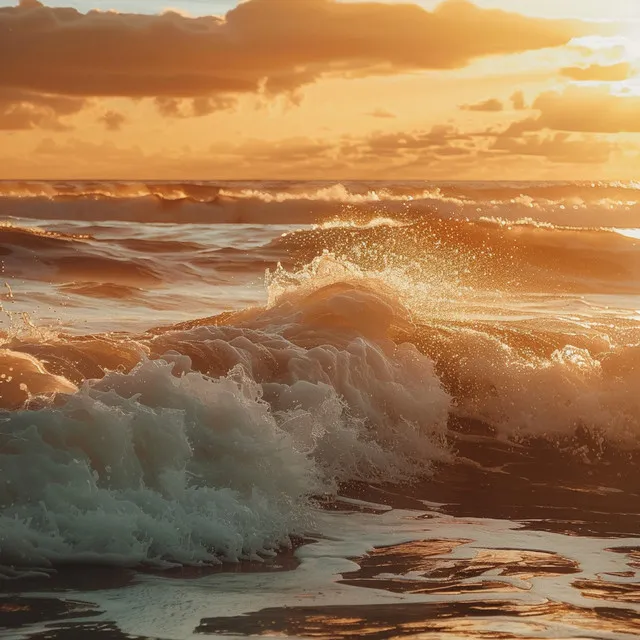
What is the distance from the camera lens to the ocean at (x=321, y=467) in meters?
5.04

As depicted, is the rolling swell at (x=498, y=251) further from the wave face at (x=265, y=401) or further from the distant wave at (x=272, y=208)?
the distant wave at (x=272, y=208)

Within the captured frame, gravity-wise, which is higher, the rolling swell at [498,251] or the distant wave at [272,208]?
the distant wave at [272,208]

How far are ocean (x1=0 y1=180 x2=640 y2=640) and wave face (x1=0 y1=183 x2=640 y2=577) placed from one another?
2 centimetres

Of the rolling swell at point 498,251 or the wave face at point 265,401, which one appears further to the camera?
the rolling swell at point 498,251

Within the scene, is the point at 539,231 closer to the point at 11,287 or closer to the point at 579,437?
the point at 11,287

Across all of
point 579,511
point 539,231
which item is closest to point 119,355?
point 579,511

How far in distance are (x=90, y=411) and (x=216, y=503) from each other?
35.2 inches

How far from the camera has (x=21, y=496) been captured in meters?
5.71

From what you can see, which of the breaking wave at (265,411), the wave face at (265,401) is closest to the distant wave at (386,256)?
the wave face at (265,401)

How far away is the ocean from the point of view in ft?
16.5

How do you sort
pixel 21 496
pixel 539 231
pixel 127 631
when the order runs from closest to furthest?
pixel 127 631
pixel 21 496
pixel 539 231

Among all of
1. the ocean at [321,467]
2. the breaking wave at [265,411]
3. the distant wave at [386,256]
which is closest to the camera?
the ocean at [321,467]

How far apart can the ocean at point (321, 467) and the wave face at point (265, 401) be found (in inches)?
0.8

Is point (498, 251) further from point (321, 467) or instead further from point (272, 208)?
point (321, 467)
